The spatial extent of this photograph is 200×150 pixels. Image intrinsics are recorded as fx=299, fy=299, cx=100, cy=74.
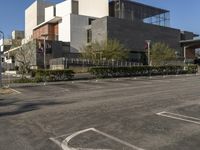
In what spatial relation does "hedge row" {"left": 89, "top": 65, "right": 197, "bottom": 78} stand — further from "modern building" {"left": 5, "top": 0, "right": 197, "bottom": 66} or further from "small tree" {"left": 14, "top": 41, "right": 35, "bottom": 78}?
"modern building" {"left": 5, "top": 0, "right": 197, "bottom": 66}

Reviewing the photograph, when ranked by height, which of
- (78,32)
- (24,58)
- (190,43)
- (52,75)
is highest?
(78,32)

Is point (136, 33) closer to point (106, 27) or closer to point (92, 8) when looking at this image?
point (106, 27)

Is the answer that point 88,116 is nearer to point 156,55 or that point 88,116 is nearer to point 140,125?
point 140,125

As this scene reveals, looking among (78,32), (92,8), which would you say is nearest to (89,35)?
(78,32)

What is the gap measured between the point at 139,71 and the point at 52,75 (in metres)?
13.0

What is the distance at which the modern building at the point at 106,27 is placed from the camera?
2539 inches

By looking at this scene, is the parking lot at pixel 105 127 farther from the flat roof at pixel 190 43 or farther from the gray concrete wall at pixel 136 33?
the flat roof at pixel 190 43

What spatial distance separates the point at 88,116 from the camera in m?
10.3

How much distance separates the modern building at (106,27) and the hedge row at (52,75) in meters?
28.8

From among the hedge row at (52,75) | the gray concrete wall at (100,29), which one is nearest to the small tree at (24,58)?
the hedge row at (52,75)

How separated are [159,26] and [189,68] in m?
28.8

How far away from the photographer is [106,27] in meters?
63.0

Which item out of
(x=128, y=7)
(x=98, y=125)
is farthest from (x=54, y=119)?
(x=128, y=7)

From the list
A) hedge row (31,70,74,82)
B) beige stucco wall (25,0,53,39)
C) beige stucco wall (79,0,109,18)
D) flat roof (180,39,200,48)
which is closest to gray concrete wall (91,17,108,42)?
beige stucco wall (79,0,109,18)
